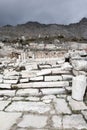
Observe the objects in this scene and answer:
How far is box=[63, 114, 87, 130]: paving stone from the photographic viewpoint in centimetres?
288

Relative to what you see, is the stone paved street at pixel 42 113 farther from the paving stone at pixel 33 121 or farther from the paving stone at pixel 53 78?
the paving stone at pixel 53 78

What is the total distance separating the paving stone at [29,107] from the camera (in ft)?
11.7

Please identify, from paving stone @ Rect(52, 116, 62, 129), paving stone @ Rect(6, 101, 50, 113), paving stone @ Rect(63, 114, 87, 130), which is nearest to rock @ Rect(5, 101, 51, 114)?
paving stone @ Rect(6, 101, 50, 113)

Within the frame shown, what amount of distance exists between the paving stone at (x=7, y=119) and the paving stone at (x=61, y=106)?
70 centimetres

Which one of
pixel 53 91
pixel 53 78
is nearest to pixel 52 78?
pixel 53 78

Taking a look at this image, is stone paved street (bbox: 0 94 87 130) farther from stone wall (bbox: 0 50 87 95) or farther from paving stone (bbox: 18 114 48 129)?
stone wall (bbox: 0 50 87 95)

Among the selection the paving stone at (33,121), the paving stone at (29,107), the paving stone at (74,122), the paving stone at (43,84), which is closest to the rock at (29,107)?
the paving stone at (29,107)

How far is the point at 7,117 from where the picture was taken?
128 inches

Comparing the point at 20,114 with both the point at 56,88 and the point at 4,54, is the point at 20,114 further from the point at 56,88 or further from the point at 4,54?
the point at 4,54

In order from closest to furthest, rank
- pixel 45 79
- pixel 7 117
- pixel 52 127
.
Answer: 1. pixel 52 127
2. pixel 7 117
3. pixel 45 79

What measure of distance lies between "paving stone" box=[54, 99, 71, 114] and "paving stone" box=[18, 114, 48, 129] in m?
0.36

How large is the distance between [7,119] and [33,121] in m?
0.42

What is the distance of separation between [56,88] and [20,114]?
1383mm

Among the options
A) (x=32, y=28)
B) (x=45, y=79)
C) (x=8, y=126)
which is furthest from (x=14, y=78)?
(x=32, y=28)
